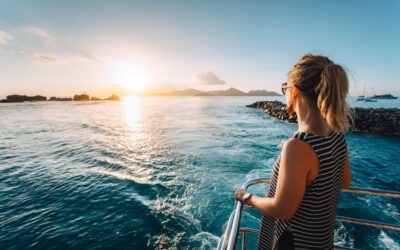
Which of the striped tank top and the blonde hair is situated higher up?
the blonde hair

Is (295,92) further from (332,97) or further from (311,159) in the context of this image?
(311,159)

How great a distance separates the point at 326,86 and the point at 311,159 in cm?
52

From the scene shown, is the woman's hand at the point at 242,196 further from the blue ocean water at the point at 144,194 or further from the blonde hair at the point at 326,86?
the blue ocean water at the point at 144,194

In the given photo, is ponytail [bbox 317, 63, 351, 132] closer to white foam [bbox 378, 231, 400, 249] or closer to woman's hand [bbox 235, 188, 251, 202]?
woman's hand [bbox 235, 188, 251, 202]

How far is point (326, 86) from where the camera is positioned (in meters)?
1.56

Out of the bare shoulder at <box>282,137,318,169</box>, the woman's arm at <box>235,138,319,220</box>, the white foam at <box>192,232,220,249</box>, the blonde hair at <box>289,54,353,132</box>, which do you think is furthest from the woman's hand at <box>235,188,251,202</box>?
the white foam at <box>192,232,220,249</box>

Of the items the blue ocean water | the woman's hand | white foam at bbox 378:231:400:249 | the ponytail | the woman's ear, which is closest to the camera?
the ponytail

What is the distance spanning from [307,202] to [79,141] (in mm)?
24005

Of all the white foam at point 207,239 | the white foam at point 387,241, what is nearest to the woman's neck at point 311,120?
the white foam at point 207,239

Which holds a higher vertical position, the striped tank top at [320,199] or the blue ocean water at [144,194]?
the striped tank top at [320,199]

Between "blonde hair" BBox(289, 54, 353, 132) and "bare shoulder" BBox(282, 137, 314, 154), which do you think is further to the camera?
"blonde hair" BBox(289, 54, 353, 132)

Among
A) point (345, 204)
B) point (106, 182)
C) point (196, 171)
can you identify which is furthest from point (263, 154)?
point (106, 182)

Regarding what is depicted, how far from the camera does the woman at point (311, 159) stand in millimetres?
1464

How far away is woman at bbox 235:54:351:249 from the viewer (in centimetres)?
146
